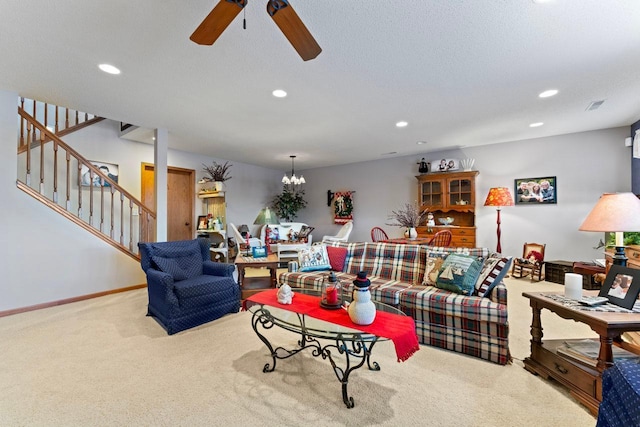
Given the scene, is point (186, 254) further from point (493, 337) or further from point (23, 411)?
point (493, 337)

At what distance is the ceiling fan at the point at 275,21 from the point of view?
56.1 inches

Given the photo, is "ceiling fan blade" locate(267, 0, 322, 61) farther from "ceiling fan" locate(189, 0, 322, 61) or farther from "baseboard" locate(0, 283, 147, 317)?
"baseboard" locate(0, 283, 147, 317)

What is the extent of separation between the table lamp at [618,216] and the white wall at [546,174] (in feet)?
12.3

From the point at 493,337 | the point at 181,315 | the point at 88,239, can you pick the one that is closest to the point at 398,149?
the point at 493,337

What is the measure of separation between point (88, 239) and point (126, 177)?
61.7 inches

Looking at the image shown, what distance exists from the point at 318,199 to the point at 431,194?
3056 millimetres

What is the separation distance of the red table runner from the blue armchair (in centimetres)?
97

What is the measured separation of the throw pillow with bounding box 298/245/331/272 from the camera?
3362mm

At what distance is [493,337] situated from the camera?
2.14 m

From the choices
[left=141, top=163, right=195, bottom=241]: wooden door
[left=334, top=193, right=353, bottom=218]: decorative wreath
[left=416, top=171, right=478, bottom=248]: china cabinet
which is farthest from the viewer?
[left=334, top=193, right=353, bottom=218]: decorative wreath

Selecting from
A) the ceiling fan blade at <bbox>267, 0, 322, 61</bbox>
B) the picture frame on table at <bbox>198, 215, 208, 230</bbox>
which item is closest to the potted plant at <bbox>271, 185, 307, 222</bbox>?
the picture frame on table at <bbox>198, 215, 208, 230</bbox>

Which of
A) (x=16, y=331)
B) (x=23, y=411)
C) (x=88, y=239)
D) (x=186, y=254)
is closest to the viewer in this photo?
(x=23, y=411)

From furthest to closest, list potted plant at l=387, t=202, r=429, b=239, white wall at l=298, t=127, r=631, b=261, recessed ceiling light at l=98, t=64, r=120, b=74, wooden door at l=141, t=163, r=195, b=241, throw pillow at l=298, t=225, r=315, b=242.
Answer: throw pillow at l=298, t=225, r=315, b=242 < wooden door at l=141, t=163, r=195, b=241 < potted plant at l=387, t=202, r=429, b=239 < white wall at l=298, t=127, r=631, b=261 < recessed ceiling light at l=98, t=64, r=120, b=74

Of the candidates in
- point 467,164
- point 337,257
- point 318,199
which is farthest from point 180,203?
point 467,164
